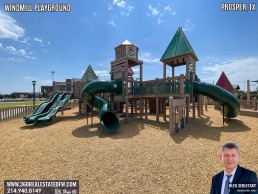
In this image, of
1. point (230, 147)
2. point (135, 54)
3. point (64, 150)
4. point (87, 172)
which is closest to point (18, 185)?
point (87, 172)

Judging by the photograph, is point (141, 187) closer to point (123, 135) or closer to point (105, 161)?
point (105, 161)

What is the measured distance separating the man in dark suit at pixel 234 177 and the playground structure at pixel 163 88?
6646 millimetres

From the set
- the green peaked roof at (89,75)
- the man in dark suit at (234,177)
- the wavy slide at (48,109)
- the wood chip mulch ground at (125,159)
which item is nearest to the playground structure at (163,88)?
the wood chip mulch ground at (125,159)

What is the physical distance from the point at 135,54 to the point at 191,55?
401cm

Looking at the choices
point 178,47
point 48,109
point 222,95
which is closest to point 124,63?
point 178,47

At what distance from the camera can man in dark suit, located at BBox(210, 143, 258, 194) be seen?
57.4 inches

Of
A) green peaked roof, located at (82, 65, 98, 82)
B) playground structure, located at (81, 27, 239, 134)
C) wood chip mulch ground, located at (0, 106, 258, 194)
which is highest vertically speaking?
green peaked roof, located at (82, 65, 98, 82)

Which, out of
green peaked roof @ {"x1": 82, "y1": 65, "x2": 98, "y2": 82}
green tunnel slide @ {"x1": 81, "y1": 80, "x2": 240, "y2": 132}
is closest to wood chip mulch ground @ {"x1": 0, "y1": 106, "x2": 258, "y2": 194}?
green tunnel slide @ {"x1": 81, "y1": 80, "x2": 240, "y2": 132}

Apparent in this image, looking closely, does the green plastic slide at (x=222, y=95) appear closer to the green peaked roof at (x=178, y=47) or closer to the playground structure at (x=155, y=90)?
the playground structure at (x=155, y=90)

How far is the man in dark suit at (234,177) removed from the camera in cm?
146

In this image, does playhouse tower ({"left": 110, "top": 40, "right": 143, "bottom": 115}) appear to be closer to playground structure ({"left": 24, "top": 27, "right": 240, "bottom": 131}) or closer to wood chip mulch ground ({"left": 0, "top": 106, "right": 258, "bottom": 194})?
playground structure ({"left": 24, "top": 27, "right": 240, "bottom": 131})

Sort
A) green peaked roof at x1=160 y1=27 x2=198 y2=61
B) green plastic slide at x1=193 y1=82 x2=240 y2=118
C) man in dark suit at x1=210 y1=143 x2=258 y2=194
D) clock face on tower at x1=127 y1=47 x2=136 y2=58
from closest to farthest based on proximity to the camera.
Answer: man in dark suit at x1=210 y1=143 x2=258 y2=194, green plastic slide at x1=193 y1=82 x2=240 y2=118, green peaked roof at x1=160 y1=27 x2=198 y2=61, clock face on tower at x1=127 y1=47 x2=136 y2=58

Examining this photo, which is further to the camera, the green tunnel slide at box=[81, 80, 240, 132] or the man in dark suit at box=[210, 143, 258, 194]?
the green tunnel slide at box=[81, 80, 240, 132]

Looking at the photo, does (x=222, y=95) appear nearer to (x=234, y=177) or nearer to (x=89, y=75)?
(x=234, y=177)
